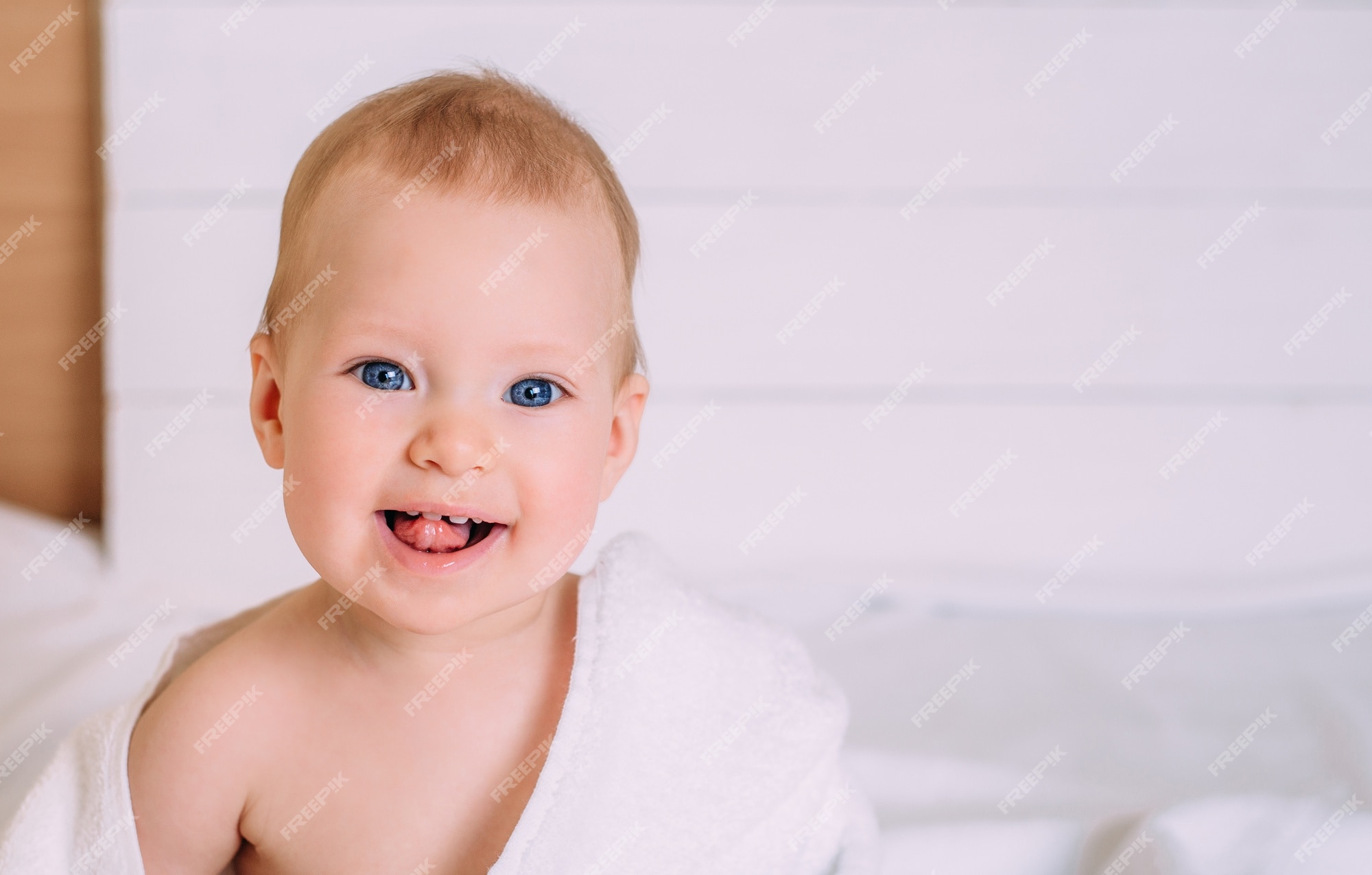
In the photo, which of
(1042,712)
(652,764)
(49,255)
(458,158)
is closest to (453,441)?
(458,158)

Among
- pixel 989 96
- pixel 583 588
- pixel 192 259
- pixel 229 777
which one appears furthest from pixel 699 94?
pixel 229 777

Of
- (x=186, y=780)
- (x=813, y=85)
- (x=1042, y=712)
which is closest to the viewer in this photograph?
(x=186, y=780)

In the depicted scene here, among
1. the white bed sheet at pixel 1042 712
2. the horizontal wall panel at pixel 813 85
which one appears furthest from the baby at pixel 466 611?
the horizontal wall panel at pixel 813 85

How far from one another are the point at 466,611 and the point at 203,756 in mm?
241

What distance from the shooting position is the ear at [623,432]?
2.77 feet

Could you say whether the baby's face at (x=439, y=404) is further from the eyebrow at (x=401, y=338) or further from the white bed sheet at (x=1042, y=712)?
the white bed sheet at (x=1042, y=712)

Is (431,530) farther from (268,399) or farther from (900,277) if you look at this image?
(900,277)

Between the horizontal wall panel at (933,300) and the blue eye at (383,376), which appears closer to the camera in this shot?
the blue eye at (383,376)

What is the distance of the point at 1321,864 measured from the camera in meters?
0.90

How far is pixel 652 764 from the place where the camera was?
830 mm

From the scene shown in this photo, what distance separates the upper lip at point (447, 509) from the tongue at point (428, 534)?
0.01 meters

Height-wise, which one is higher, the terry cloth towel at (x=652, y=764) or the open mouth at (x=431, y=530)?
the open mouth at (x=431, y=530)

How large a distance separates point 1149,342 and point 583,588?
1.03 m

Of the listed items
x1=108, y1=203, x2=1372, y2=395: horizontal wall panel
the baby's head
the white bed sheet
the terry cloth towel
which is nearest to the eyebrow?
the baby's head
